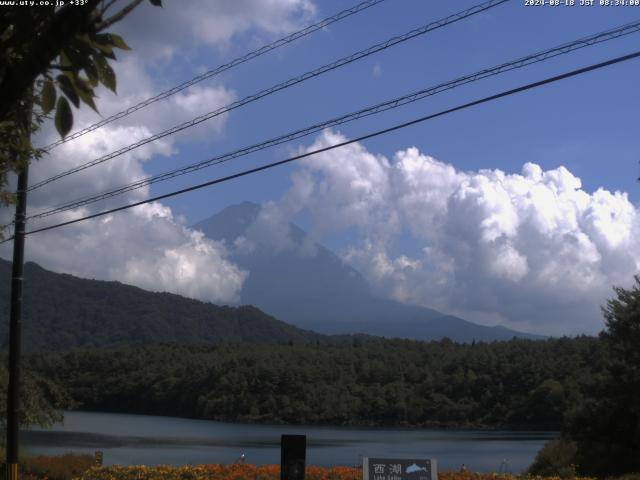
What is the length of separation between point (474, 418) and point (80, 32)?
74114mm

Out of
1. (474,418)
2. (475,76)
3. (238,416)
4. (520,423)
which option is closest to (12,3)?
(475,76)

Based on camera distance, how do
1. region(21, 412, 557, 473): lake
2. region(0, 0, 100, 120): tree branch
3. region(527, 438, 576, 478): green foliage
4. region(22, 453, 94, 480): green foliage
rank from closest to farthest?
region(0, 0, 100, 120): tree branch, region(22, 453, 94, 480): green foliage, region(527, 438, 576, 478): green foliage, region(21, 412, 557, 473): lake

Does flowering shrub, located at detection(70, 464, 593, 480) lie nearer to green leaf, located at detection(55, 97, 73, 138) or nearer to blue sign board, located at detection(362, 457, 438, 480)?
blue sign board, located at detection(362, 457, 438, 480)

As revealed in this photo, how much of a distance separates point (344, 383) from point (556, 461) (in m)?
65.2

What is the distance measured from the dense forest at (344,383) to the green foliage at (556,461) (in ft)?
126

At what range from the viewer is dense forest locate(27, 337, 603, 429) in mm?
70312

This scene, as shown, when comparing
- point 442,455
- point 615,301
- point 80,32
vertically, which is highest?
point 615,301

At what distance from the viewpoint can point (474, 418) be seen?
74.3 m

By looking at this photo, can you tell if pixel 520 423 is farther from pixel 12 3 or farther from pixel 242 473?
pixel 12 3

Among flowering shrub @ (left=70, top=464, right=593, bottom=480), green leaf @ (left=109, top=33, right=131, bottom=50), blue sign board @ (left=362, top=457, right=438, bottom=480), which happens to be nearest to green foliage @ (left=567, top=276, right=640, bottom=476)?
flowering shrub @ (left=70, top=464, right=593, bottom=480)

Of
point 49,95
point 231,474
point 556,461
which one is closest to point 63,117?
point 49,95

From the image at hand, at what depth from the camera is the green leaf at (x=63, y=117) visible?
380cm

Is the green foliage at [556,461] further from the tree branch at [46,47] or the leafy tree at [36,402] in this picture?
the tree branch at [46,47]

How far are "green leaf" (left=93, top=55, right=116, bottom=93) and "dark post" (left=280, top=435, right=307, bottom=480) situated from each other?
9019 mm
